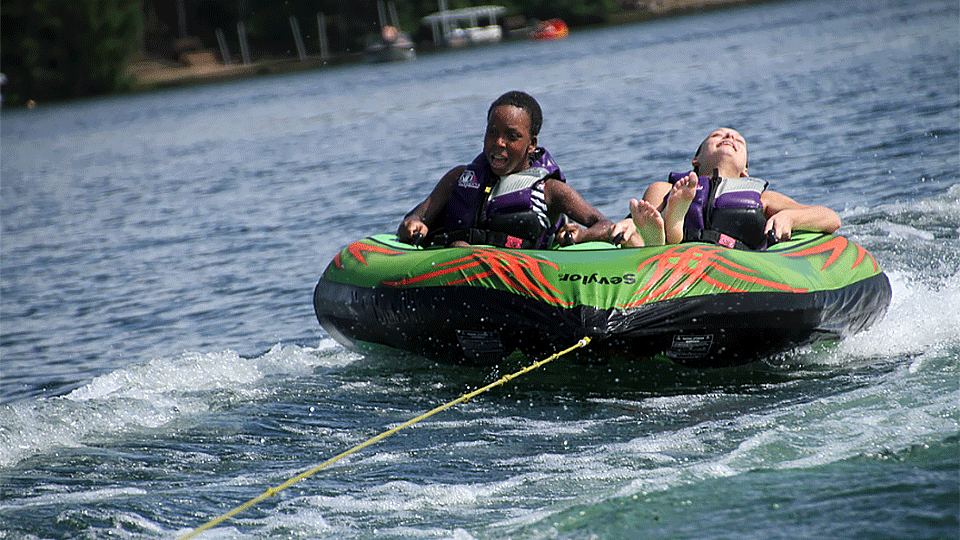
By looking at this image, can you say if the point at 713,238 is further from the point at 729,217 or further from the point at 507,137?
the point at 507,137

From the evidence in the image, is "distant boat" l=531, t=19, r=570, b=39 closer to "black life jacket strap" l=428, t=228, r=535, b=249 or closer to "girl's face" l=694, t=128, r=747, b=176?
"girl's face" l=694, t=128, r=747, b=176

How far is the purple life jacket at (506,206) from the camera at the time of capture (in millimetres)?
5258

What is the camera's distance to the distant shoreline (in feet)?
179

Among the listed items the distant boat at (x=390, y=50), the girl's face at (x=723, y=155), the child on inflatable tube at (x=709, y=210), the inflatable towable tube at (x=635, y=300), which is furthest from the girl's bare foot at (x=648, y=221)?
the distant boat at (x=390, y=50)

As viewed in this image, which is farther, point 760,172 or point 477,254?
point 760,172

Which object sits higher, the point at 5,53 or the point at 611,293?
the point at 5,53

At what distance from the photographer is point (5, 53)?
4884 centimetres

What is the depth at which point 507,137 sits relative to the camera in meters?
5.29

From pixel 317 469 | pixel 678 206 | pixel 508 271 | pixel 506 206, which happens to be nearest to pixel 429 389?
pixel 508 271

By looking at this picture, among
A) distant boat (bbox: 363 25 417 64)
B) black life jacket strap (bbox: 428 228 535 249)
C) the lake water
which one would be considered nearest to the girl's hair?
black life jacket strap (bbox: 428 228 535 249)

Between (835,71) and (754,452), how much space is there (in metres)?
17.9

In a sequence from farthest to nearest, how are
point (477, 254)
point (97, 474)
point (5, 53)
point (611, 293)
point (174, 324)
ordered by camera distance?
point (5, 53) → point (174, 324) → point (477, 254) → point (611, 293) → point (97, 474)

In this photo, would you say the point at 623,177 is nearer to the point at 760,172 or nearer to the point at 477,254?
the point at 760,172

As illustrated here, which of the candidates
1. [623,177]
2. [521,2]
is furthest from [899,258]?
[521,2]
